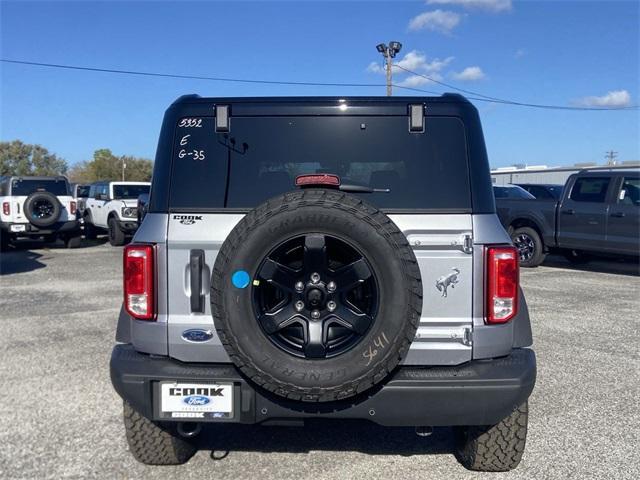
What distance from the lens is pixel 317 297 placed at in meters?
2.72

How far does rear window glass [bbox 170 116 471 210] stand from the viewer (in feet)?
10.0

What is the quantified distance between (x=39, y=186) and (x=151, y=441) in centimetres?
1377

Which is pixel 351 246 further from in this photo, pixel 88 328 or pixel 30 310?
pixel 30 310

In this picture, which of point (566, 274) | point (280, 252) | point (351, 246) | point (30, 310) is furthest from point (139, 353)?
point (566, 274)

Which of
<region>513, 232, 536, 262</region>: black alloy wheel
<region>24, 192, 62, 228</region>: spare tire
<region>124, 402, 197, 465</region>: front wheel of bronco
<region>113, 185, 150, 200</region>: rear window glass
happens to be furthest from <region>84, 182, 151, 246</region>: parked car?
<region>124, 402, 197, 465</region>: front wheel of bronco

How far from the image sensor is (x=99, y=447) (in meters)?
3.66

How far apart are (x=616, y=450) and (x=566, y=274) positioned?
26.9 feet

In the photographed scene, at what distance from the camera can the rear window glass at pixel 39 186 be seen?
49.7ft

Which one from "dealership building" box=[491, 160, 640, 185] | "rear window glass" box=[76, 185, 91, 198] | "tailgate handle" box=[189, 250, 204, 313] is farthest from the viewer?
"dealership building" box=[491, 160, 640, 185]

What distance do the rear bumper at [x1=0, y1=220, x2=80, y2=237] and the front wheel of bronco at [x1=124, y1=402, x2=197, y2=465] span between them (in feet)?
42.2

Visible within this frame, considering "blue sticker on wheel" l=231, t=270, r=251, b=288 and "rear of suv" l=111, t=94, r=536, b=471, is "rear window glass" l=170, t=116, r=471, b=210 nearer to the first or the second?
"rear of suv" l=111, t=94, r=536, b=471

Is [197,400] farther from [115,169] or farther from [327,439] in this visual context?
[115,169]

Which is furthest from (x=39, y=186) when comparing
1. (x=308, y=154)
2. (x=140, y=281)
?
(x=308, y=154)

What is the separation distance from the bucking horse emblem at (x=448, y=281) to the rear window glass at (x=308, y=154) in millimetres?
452
